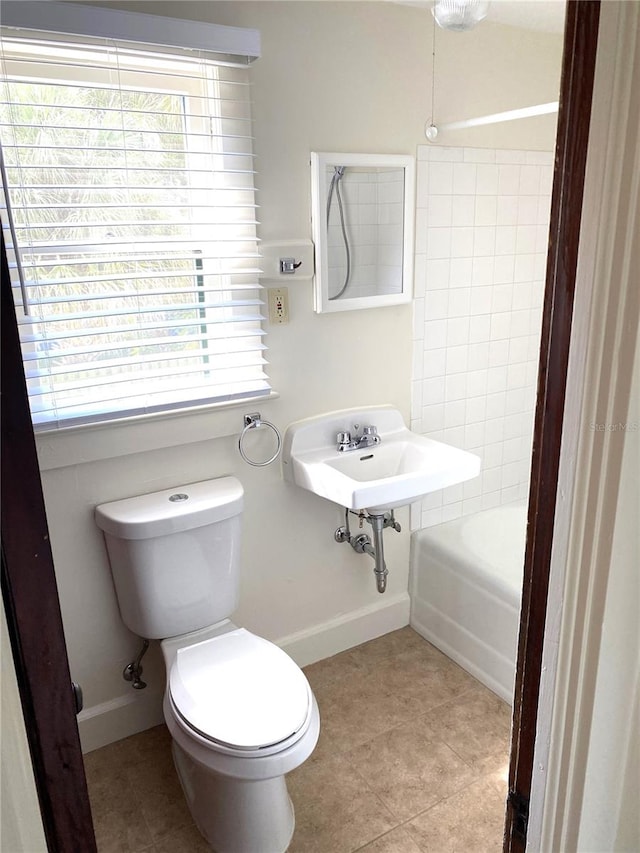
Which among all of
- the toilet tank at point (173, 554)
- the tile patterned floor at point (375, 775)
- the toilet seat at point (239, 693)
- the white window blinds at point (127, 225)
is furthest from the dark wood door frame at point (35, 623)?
the tile patterned floor at point (375, 775)

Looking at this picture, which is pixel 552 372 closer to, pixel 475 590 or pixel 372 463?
pixel 372 463

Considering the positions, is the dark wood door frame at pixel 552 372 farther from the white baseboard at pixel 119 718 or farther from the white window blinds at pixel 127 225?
the white baseboard at pixel 119 718

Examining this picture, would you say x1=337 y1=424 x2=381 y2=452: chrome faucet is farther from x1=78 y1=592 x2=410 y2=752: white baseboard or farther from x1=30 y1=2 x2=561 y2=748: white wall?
x1=78 y1=592 x2=410 y2=752: white baseboard

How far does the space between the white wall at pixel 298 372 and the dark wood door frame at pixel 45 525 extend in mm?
1222

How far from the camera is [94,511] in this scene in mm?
1933

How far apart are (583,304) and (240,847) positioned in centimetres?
168

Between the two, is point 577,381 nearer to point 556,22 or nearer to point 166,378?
point 166,378

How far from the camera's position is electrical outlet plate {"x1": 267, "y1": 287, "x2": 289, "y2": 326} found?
6.85ft

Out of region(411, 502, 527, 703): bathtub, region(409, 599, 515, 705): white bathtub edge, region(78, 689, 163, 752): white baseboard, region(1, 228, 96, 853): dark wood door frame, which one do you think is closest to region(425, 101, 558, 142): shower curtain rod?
region(411, 502, 527, 703): bathtub

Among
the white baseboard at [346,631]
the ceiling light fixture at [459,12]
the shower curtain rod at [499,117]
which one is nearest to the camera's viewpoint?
the ceiling light fixture at [459,12]

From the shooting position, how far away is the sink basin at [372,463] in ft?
6.54

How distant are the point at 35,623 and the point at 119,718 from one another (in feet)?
5.54

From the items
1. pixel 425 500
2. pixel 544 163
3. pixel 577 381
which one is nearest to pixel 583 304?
pixel 577 381

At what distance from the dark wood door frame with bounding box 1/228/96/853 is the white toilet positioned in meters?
0.86
